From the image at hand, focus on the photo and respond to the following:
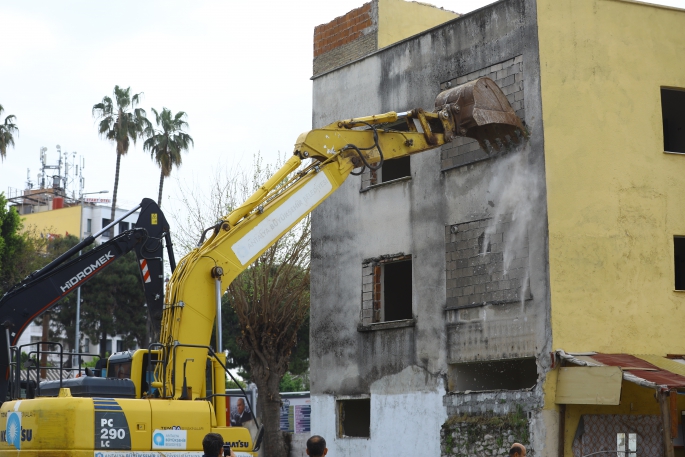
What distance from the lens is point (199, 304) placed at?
13.5 metres

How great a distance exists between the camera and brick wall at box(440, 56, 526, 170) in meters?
17.9

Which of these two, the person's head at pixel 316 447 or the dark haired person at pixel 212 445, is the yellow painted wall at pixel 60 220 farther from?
the person's head at pixel 316 447

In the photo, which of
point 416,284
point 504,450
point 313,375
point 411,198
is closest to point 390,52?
point 411,198

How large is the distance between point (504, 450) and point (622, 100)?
6.85m

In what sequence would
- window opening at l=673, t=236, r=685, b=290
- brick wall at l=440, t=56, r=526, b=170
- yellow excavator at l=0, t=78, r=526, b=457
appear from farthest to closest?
window opening at l=673, t=236, r=685, b=290
brick wall at l=440, t=56, r=526, b=170
yellow excavator at l=0, t=78, r=526, b=457

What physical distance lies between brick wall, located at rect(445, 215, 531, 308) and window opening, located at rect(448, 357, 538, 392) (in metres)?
1.29

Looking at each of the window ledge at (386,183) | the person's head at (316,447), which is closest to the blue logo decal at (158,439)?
the person's head at (316,447)

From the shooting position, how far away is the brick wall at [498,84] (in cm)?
1792

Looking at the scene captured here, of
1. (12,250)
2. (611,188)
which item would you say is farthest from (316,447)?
(12,250)

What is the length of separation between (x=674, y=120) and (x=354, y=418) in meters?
9.71

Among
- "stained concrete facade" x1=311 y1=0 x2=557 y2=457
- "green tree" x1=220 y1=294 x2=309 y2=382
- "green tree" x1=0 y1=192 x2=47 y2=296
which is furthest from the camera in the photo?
"green tree" x1=220 y1=294 x2=309 y2=382

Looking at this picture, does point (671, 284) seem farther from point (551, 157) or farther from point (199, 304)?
point (199, 304)

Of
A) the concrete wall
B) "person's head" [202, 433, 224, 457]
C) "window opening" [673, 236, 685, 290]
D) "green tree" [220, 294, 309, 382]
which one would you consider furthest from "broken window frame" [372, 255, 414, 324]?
"green tree" [220, 294, 309, 382]

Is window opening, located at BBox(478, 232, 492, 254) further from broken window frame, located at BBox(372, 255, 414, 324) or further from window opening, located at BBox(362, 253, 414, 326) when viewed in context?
broken window frame, located at BBox(372, 255, 414, 324)
